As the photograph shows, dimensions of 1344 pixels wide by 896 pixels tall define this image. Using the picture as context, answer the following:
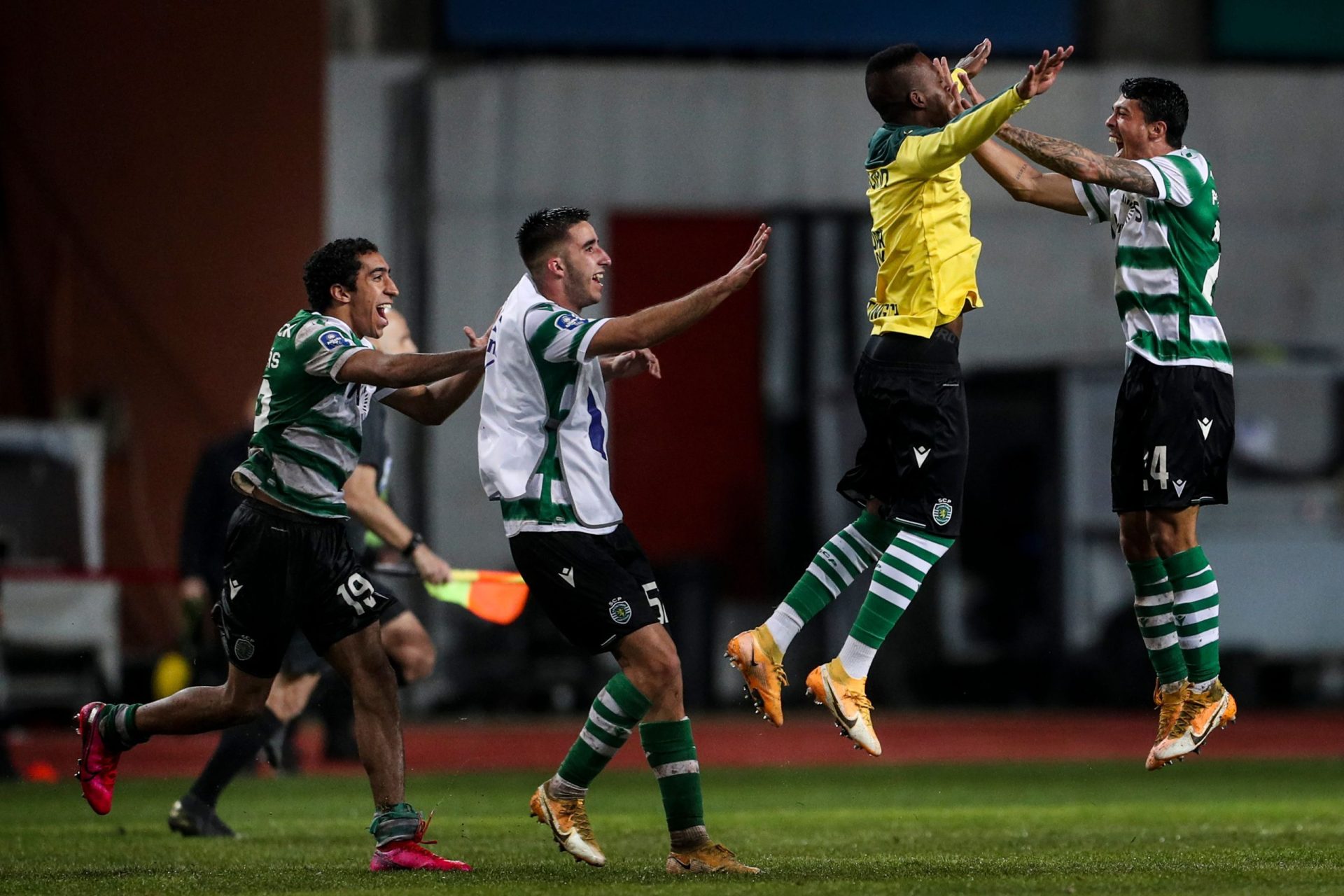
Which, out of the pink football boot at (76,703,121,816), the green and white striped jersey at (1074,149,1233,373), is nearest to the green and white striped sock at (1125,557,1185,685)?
the green and white striped jersey at (1074,149,1233,373)

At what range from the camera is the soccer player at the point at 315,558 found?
717 centimetres

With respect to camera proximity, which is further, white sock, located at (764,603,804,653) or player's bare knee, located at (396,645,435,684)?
player's bare knee, located at (396,645,435,684)

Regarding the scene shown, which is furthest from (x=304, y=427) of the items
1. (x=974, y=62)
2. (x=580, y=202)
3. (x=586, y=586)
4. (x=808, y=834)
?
(x=580, y=202)

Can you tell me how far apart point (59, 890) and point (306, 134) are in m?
16.5

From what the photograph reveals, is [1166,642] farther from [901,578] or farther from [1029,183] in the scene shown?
[1029,183]

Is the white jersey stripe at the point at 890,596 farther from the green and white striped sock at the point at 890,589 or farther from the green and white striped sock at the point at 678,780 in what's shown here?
the green and white striped sock at the point at 678,780

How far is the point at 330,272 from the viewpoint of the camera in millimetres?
7391

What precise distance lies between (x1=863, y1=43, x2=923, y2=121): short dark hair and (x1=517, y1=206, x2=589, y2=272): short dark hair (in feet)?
3.95

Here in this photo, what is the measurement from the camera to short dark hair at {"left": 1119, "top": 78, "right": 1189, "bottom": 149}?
→ 7.41m

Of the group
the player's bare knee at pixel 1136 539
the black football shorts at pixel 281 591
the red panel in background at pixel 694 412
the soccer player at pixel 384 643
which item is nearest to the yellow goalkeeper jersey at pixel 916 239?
the player's bare knee at pixel 1136 539

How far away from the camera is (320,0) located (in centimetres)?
2158

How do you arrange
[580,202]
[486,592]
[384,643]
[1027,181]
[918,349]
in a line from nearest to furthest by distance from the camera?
[918,349], [1027,181], [384,643], [486,592], [580,202]

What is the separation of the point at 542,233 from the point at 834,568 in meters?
1.70

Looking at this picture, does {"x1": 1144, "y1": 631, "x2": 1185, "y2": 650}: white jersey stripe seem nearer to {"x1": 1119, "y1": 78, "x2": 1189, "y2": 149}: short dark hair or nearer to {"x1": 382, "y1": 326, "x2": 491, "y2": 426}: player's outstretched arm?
{"x1": 1119, "y1": 78, "x2": 1189, "y2": 149}: short dark hair
